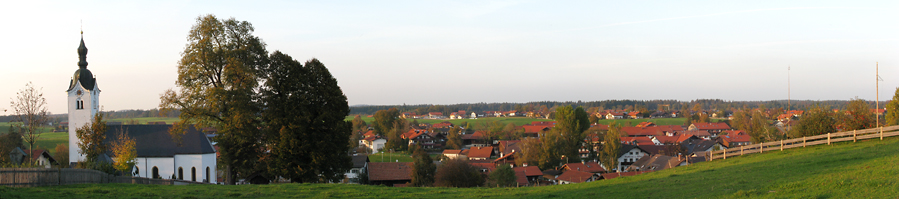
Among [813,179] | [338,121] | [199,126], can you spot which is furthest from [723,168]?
[199,126]

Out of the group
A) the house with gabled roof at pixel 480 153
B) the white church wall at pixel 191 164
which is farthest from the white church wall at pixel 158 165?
the house with gabled roof at pixel 480 153

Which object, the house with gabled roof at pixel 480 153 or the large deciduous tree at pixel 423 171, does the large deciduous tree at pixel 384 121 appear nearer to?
the house with gabled roof at pixel 480 153

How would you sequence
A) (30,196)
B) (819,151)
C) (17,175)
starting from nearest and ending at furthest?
(30,196) → (17,175) → (819,151)

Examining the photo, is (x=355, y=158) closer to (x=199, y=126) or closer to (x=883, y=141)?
(x=199, y=126)

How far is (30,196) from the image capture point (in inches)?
501

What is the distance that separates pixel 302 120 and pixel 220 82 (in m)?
4.30

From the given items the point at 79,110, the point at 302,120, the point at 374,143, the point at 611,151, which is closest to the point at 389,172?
the point at 79,110

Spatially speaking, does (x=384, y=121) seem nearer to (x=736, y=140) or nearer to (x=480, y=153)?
(x=480, y=153)

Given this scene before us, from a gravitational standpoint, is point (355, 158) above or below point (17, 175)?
below

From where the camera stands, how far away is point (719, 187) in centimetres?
1557

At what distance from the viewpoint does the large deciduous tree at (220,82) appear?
23.7 meters

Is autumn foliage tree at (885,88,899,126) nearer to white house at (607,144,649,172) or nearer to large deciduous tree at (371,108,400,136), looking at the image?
white house at (607,144,649,172)

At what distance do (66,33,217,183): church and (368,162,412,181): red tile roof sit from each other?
13.7 m

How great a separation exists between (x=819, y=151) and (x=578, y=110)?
161 ft
